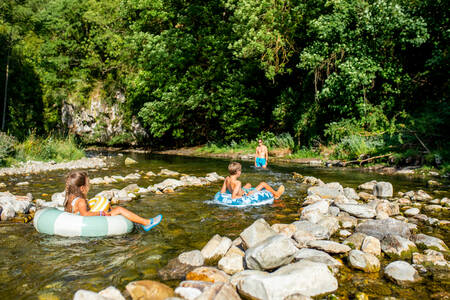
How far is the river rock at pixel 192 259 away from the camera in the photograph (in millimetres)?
4195

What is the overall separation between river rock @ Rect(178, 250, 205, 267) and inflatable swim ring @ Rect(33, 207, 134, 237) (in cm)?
156

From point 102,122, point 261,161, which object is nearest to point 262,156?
point 261,161

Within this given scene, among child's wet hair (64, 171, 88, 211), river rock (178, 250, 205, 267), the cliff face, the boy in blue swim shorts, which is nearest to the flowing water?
river rock (178, 250, 205, 267)

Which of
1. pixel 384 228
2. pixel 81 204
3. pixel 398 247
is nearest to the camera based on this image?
pixel 398 247

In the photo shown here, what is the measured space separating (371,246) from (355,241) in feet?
0.96

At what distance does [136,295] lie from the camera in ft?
11.0

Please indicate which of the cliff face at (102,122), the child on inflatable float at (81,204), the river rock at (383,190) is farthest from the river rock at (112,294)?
the cliff face at (102,122)

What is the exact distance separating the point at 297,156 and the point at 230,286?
15.5 metres

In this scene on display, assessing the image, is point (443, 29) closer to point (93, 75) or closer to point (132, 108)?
point (132, 108)

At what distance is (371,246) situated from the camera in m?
4.52

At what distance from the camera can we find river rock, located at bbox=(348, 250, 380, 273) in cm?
401

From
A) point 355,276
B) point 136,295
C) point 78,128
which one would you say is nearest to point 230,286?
point 136,295

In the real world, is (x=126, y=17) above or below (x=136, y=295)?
above

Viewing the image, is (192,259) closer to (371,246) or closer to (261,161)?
(371,246)
